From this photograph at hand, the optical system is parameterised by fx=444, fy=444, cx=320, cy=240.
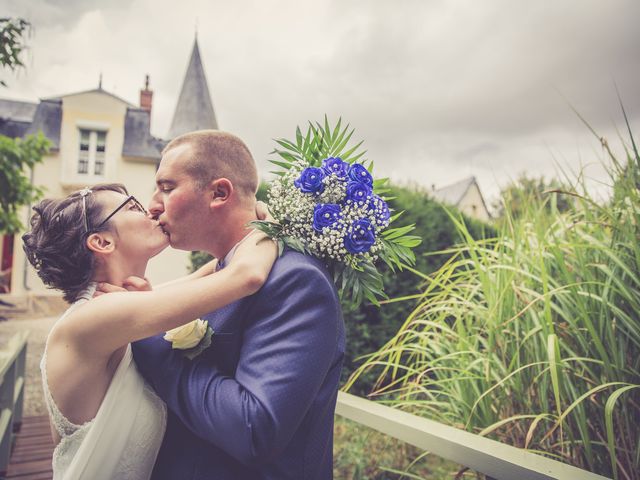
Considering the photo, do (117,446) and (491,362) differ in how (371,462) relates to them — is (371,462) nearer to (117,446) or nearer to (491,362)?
(491,362)

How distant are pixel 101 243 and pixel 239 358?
2.38ft

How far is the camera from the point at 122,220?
170 centimetres

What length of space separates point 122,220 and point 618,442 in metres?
2.43

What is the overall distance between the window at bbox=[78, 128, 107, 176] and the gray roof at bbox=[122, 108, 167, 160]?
1.08 meters

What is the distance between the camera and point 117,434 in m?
1.45

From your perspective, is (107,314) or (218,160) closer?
(107,314)

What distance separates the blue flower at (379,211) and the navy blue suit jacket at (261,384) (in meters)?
0.30

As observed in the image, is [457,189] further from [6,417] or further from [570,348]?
[6,417]

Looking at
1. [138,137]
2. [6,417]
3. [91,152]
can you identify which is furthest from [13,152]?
[91,152]

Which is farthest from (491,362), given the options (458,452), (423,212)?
(423,212)

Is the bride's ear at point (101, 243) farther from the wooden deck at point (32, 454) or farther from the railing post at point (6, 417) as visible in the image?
the wooden deck at point (32, 454)

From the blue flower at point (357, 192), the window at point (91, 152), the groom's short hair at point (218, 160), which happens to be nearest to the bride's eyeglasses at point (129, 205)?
the groom's short hair at point (218, 160)

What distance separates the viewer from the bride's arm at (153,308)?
1.30m

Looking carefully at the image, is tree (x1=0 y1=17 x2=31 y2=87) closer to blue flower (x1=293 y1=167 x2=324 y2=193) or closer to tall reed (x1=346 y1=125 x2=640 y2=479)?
blue flower (x1=293 y1=167 x2=324 y2=193)
